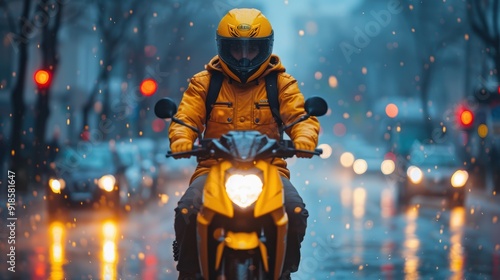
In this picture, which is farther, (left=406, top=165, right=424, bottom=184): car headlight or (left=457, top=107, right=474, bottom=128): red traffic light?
(left=457, top=107, right=474, bottom=128): red traffic light

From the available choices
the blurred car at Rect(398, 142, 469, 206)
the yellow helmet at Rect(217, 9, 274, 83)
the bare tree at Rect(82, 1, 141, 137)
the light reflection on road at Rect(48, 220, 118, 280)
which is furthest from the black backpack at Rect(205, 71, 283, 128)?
the bare tree at Rect(82, 1, 141, 137)

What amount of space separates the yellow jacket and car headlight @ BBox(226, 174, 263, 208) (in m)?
1.19

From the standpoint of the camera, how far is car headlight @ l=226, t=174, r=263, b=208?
22.7 feet

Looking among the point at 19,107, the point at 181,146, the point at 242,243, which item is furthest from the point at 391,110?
the point at 242,243

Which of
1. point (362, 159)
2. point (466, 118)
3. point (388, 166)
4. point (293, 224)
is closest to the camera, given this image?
point (293, 224)

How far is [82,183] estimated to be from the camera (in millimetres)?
23453

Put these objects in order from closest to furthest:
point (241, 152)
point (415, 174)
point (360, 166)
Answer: point (241, 152) → point (415, 174) → point (360, 166)

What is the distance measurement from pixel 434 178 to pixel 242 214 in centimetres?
2112

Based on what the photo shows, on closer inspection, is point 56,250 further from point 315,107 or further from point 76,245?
point 315,107

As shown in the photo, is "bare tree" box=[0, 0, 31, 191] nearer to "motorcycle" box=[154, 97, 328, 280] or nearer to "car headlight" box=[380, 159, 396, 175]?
"car headlight" box=[380, 159, 396, 175]

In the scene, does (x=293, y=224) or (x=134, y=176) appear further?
(x=134, y=176)

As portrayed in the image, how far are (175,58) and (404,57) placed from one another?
15046 mm

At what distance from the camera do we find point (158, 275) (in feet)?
39.9

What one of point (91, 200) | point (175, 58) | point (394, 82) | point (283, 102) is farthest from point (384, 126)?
point (283, 102)
